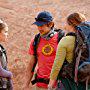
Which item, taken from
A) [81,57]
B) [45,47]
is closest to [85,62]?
[81,57]

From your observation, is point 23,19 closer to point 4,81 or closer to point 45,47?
point 45,47

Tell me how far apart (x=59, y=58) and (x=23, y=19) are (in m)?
7.87

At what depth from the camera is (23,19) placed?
12328 millimetres

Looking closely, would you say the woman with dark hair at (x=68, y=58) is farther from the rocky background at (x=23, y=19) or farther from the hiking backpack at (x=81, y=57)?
the rocky background at (x=23, y=19)

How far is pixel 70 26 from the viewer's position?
15.1ft

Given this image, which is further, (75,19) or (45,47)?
(45,47)

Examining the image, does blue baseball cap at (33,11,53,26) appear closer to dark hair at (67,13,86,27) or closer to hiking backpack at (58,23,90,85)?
dark hair at (67,13,86,27)

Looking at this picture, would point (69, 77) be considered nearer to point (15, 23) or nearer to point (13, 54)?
point (13, 54)

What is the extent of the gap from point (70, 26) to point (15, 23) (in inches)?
298

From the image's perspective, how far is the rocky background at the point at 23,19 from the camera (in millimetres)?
9641

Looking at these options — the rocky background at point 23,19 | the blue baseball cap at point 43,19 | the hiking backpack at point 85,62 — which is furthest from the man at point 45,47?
the rocky background at point 23,19

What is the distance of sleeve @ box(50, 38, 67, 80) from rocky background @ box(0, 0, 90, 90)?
165 inches

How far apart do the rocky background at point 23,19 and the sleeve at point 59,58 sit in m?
4.18

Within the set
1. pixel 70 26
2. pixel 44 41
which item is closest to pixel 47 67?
pixel 44 41
